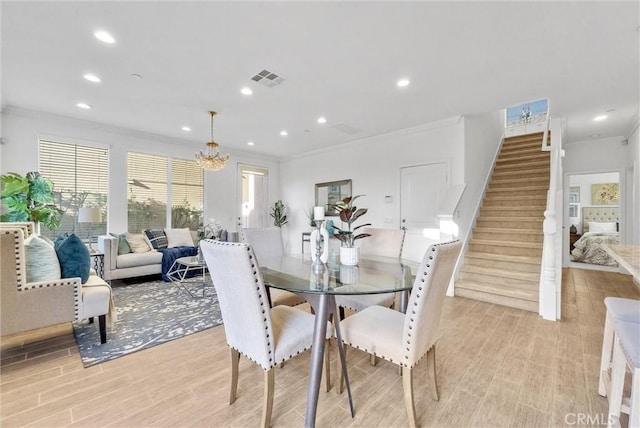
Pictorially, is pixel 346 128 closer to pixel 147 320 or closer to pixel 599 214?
pixel 147 320

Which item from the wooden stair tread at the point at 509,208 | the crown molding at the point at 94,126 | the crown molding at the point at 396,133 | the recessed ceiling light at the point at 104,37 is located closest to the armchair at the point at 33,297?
the recessed ceiling light at the point at 104,37

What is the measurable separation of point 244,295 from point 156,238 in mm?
4428

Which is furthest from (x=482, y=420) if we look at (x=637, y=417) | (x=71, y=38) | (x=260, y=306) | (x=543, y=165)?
(x=543, y=165)

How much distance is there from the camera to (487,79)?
2941 mm

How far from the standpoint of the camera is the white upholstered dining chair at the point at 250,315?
128cm

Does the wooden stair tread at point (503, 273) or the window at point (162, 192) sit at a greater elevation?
the window at point (162, 192)

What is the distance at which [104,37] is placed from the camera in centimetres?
225

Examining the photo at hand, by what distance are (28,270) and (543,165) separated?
7.35 m

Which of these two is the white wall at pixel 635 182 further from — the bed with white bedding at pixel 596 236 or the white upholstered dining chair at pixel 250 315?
the white upholstered dining chair at pixel 250 315

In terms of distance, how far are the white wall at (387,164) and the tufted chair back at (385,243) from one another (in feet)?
6.66

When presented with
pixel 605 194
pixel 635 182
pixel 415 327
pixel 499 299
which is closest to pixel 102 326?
pixel 415 327

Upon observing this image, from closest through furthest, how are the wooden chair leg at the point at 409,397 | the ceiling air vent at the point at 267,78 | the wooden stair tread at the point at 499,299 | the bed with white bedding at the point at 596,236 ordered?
the wooden chair leg at the point at 409,397 → the ceiling air vent at the point at 267,78 → the wooden stair tread at the point at 499,299 → the bed with white bedding at the point at 596,236

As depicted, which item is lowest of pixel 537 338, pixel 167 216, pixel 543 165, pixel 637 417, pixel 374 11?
pixel 537 338

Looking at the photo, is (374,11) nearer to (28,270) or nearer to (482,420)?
(482,420)
